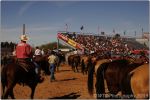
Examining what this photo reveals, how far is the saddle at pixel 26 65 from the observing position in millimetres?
10258

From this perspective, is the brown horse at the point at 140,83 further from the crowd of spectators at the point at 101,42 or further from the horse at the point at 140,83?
the crowd of spectators at the point at 101,42

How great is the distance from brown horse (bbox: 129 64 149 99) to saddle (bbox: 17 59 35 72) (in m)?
3.96

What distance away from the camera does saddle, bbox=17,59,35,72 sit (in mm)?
10258

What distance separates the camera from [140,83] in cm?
725

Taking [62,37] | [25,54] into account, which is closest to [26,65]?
[25,54]

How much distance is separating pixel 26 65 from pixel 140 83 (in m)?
4.37

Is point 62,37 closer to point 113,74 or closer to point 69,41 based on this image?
point 69,41

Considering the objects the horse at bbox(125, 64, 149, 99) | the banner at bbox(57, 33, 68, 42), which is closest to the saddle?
the horse at bbox(125, 64, 149, 99)

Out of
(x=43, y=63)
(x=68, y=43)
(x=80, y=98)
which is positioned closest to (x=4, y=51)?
(x=68, y=43)

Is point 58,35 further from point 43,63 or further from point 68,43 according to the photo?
point 43,63

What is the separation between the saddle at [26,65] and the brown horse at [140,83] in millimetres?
3958

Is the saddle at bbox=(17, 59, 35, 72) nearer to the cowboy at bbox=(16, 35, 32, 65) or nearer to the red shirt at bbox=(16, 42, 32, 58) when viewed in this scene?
the cowboy at bbox=(16, 35, 32, 65)

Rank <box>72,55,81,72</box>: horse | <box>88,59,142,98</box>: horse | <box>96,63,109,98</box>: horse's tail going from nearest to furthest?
<box>88,59,142,98</box>: horse, <box>96,63,109,98</box>: horse's tail, <box>72,55,81,72</box>: horse

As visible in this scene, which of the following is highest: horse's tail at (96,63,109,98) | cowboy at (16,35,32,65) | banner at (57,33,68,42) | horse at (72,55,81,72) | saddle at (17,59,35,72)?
banner at (57,33,68,42)
